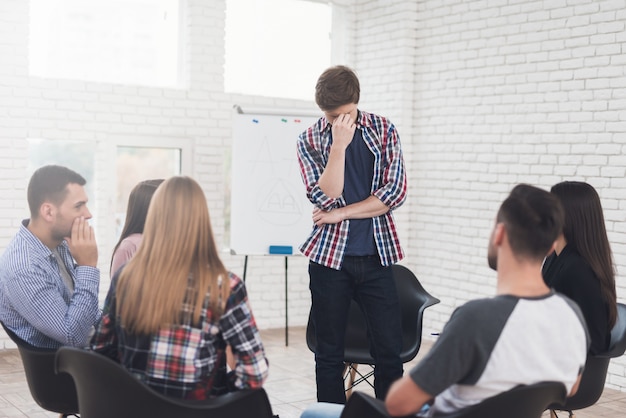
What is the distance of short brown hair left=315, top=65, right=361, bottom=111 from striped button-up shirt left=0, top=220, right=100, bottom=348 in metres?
1.12

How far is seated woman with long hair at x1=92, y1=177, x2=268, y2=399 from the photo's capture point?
6.49ft

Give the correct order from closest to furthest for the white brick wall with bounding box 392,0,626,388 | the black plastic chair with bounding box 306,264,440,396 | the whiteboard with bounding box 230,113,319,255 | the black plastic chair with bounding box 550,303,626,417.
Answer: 1. the black plastic chair with bounding box 550,303,626,417
2. the black plastic chair with bounding box 306,264,440,396
3. the white brick wall with bounding box 392,0,626,388
4. the whiteboard with bounding box 230,113,319,255

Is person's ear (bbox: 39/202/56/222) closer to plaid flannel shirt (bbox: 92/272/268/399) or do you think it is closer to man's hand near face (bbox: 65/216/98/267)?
man's hand near face (bbox: 65/216/98/267)

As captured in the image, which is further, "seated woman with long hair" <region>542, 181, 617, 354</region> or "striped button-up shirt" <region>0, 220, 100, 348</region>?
"seated woman with long hair" <region>542, 181, 617, 354</region>

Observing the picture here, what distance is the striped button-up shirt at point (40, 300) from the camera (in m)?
2.49

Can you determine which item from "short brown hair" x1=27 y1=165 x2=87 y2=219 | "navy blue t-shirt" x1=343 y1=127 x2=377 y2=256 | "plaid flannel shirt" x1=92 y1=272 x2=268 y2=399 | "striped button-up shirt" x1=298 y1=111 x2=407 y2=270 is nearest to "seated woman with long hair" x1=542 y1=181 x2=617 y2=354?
"striped button-up shirt" x1=298 y1=111 x2=407 y2=270

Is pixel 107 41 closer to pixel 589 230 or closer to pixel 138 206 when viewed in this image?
pixel 138 206

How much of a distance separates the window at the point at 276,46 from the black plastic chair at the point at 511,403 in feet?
16.0

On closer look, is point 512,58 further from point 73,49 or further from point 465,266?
point 73,49

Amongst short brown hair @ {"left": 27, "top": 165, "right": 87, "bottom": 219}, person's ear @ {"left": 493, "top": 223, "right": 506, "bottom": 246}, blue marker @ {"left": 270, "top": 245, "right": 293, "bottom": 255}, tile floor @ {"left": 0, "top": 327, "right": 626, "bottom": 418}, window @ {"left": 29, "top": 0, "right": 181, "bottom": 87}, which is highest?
window @ {"left": 29, "top": 0, "right": 181, "bottom": 87}

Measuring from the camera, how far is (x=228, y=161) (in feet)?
20.9

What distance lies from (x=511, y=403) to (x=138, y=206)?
62.5 inches

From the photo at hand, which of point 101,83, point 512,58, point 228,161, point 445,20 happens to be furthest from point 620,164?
point 101,83

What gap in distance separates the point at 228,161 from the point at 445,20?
213cm
